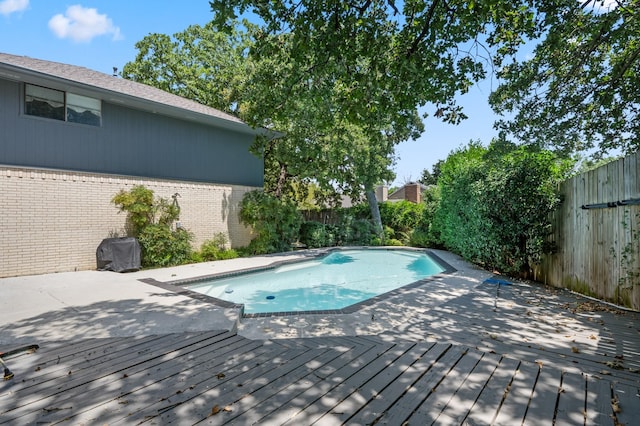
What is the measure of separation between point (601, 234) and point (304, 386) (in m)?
5.19

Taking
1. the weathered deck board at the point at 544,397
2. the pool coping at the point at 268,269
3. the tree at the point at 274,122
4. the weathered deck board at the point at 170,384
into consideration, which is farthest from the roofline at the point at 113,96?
the weathered deck board at the point at 544,397

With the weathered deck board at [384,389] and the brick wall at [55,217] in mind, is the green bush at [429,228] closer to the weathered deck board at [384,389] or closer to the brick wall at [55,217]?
the brick wall at [55,217]

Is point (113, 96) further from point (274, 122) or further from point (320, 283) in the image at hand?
point (320, 283)

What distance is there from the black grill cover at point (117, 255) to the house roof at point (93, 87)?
3.81m

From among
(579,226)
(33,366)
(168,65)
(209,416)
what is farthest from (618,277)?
(168,65)

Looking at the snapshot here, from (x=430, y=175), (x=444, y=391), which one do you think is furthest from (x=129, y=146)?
(x=430, y=175)

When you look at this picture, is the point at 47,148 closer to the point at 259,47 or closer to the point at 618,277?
the point at 259,47

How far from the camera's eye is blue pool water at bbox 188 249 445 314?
7078mm

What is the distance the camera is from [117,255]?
27.5 ft

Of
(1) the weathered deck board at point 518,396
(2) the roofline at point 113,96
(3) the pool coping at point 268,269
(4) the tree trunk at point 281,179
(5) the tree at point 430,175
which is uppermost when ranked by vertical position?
(5) the tree at point 430,175

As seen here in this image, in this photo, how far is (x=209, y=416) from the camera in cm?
220

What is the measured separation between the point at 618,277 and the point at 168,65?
70.7 ft

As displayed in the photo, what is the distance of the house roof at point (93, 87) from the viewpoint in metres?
7.38

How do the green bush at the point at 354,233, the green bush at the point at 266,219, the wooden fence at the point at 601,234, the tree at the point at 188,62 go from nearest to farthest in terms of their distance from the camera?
1. the wooden fence at the point at 601,234
2. the green bush at the point at 266,219
3. the green bush at the point at 354,233
4. the tree at the point at 188,62
